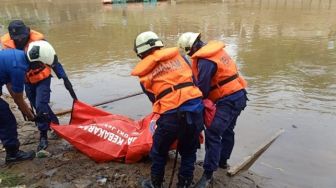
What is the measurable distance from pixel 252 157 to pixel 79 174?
2521 millimetres

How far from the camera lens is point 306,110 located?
305 inches

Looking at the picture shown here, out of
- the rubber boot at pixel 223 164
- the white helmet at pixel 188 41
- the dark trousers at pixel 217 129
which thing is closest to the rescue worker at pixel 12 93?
the white helmet at pixel 188 41

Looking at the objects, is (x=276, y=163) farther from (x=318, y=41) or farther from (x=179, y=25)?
(x=179, y=25)

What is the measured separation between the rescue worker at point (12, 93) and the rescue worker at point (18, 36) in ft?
2.71

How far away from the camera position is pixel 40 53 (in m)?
4.90

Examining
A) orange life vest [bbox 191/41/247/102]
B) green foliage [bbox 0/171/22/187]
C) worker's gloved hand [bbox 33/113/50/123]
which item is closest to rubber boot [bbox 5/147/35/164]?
green foliage [bbox 0/171/22/187]

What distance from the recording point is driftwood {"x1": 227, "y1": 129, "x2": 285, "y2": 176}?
5114mm

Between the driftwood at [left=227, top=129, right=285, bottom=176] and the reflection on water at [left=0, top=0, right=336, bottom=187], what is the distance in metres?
0.17

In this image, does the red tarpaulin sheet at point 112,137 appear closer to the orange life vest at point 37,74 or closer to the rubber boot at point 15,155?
the rubber boot at point 15,155

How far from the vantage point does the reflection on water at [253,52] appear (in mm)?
7645

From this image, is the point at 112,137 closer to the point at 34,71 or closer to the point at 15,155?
the point at 15,155

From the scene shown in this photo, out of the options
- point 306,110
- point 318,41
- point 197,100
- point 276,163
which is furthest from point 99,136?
point 318,41

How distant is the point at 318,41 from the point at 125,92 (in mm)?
8246

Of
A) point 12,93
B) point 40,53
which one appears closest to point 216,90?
point 40,53
